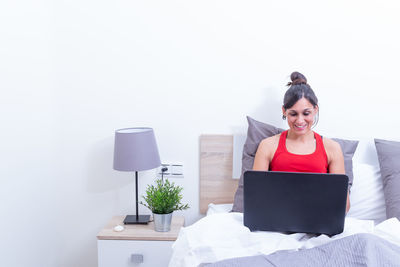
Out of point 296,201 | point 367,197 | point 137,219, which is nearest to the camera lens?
point 296,201

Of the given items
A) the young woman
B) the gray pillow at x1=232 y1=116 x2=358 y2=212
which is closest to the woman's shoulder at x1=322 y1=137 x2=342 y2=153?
the young woman

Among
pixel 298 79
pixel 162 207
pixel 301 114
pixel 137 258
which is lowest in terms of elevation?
pixel 137 258

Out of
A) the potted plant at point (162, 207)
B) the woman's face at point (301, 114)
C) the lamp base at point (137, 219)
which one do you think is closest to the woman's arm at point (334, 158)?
the woman's face at point (301, 114)

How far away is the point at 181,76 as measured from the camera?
1937 millimetres

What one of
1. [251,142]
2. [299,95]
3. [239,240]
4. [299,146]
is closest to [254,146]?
[251,142]

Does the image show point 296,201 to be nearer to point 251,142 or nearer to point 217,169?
point 251,142

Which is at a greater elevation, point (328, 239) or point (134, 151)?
point (134, 151)

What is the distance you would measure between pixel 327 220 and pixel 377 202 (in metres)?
0.66

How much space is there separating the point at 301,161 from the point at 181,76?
0.80m

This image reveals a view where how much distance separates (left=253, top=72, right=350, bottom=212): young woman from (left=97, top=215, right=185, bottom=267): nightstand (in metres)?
0.58

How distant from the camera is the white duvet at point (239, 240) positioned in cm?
114

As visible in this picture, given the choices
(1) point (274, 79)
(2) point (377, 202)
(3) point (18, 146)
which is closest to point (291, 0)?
(1) point (274, 79)

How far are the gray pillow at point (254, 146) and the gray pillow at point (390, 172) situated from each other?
0.13 m

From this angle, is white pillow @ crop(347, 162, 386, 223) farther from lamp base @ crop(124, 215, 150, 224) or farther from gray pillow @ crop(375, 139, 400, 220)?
lamp base @ crop(124, 215, 150, 224)
